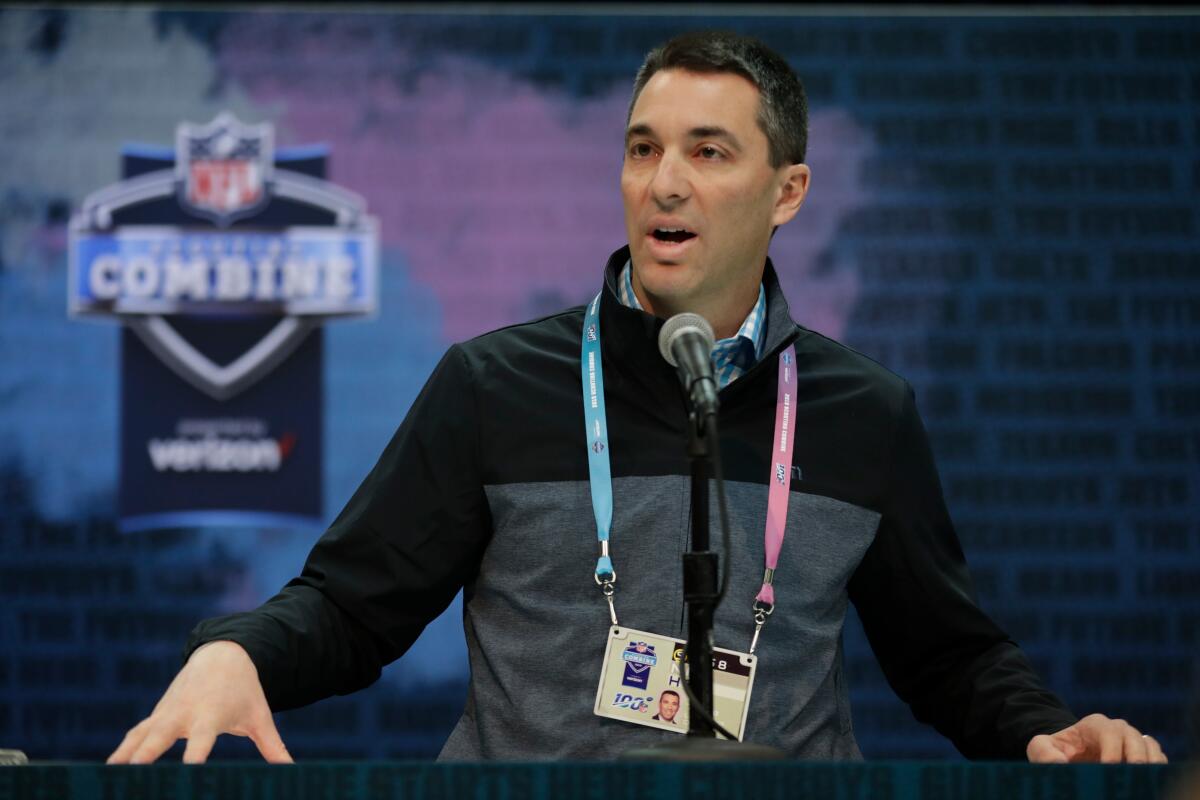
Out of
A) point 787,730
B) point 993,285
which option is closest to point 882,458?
point 787,730

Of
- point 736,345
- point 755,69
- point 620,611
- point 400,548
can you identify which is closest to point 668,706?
point 620,611

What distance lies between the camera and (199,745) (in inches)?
46.6

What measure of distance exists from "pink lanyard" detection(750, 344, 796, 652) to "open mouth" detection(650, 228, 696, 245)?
20 centimetres

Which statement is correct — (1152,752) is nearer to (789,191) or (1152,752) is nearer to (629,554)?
(629,554)

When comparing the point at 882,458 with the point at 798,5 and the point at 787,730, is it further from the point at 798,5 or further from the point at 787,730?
the point at 798,5

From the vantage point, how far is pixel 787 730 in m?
1.67

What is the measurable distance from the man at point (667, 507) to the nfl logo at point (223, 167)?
1909 millimetres

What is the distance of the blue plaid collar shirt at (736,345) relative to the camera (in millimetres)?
1798

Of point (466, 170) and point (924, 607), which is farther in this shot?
point (466, 170)

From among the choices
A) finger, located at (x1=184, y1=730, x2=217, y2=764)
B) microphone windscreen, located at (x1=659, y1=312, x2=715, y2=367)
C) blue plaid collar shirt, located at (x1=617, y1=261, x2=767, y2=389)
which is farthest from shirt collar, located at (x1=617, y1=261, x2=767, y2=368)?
finger, located at (x1=184, y1=730, x2=217, y2=764)

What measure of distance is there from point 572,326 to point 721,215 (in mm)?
260

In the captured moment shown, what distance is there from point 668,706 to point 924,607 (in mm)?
392

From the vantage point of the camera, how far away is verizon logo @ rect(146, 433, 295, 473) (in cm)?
349

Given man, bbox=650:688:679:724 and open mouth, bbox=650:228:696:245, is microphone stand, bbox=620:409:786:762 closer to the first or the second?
man, bbox=650:688:679:724
